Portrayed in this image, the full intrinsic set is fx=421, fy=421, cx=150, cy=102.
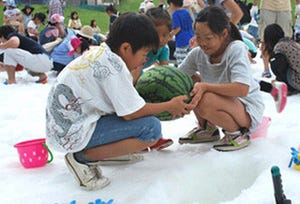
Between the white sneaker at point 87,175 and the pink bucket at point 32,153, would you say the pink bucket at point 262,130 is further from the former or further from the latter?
the pink bucket at point 32,153

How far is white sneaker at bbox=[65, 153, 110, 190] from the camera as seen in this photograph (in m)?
2.64

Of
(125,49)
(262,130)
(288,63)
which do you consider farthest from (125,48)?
(288,63)

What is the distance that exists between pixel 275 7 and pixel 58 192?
6008 millimetres

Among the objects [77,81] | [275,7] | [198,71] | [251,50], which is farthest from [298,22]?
[77,81]

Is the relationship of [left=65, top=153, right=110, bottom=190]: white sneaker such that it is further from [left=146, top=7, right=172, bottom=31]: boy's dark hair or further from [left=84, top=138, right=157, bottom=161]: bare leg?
[left=146, top=7, right=172, bottom=31]: boy's dark hair

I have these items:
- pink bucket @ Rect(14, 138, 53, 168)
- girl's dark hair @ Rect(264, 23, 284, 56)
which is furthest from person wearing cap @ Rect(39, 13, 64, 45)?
pink bucket @ Rect(14, 138, 53, 168)

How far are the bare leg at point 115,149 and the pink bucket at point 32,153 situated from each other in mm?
465

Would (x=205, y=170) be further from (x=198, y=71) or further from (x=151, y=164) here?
(x=198, y=71)

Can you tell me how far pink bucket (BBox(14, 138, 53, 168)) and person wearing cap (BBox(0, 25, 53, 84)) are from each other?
365 centimetres

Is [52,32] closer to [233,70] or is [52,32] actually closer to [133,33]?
[233,70]

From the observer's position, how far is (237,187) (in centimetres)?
265

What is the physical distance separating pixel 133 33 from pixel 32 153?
3.85 feet

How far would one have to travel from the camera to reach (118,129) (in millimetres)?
2686

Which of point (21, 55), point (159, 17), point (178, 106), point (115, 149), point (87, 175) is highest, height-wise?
point (159, 17)
